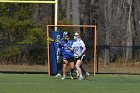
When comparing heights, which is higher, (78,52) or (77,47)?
(77,47)

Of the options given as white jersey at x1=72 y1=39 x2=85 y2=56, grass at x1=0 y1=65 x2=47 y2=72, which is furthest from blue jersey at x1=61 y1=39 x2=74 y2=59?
grass at x1=0 y1=65 x2=47 y2=72

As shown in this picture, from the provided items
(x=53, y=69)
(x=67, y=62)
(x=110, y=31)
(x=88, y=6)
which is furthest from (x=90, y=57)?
(x=88, y=6)

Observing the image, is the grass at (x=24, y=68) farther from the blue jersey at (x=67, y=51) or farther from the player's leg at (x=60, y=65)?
the blue jersey at (x=67, y=51)

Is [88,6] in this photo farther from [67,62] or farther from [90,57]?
[67,62]

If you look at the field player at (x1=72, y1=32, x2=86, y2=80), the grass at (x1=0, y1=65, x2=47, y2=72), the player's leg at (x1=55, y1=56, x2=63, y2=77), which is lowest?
the grass at (x1=0, y1=65, x2=47, y2=72)

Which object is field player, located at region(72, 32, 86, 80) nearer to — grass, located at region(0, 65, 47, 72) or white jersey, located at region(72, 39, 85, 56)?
white jersey, located at region(72, 39, 85, 56)

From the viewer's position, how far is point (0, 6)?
107 feet

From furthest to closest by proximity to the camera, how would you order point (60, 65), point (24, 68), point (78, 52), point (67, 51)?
point (24, 68) → point (60, 65) → point (67, 51) → point (78, 52)

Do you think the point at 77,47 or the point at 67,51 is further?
the point at 67,51

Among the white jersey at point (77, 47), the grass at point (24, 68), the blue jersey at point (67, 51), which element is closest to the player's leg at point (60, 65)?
the blue jersey at point (67, 51)

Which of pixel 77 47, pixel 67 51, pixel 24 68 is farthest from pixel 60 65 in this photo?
pixel 24 68

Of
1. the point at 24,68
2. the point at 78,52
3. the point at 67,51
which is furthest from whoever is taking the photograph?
the point at 24,68

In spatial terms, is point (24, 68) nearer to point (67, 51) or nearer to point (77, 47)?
point (67, 51)

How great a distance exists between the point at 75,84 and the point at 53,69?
517 cm
